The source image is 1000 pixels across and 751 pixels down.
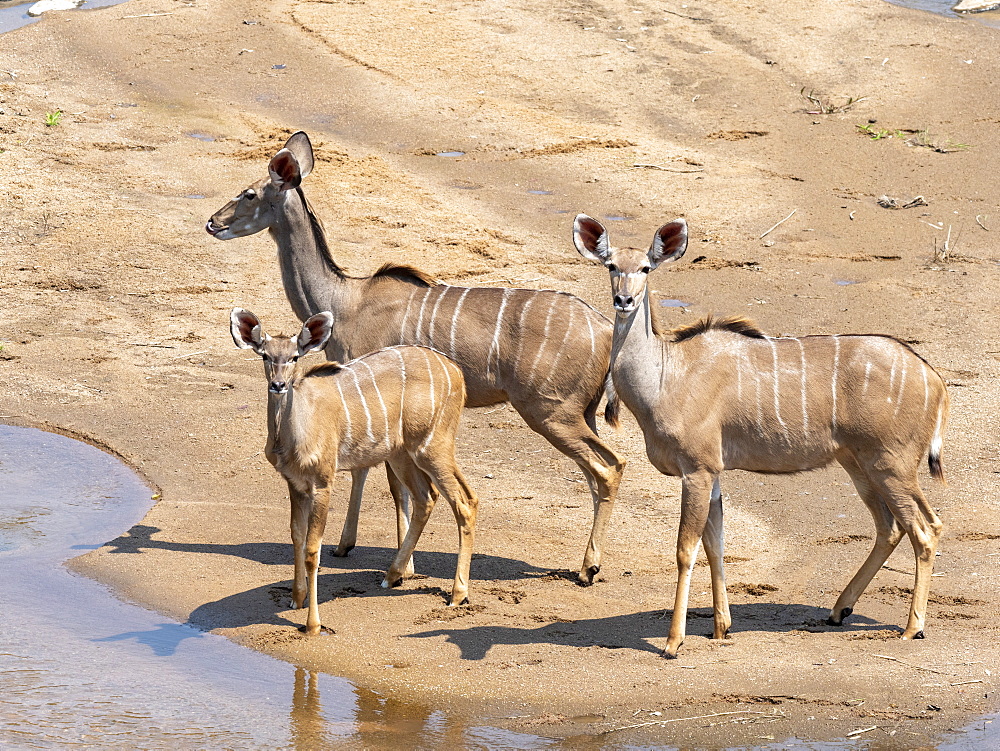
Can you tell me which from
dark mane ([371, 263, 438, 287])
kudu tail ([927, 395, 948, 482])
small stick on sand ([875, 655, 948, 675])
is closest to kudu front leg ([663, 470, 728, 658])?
small stick on sand ([875, 655, 948, 675])

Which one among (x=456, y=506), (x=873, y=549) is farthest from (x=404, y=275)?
(x=873, y=549)

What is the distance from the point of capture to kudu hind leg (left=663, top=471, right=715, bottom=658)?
22.5 feet

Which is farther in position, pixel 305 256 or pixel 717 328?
pixel 305 256

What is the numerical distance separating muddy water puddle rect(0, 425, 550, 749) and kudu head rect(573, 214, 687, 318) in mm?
2100

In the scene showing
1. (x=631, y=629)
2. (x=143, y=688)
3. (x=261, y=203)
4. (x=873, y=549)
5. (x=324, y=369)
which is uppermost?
(x=261, y=203)

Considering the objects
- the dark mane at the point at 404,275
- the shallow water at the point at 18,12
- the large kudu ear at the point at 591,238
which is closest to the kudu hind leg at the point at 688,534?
the large kudu ear at the point at 591,238

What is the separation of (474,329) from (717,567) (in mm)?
2146

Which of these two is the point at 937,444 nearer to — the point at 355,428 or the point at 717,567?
the point at 717,567

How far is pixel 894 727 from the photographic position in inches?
247

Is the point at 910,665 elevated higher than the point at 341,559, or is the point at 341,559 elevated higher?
the point at 910,665

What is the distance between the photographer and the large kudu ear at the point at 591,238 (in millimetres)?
6859

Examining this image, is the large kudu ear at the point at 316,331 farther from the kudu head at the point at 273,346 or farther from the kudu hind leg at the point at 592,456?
the kudu hind leg at the point at 592,456

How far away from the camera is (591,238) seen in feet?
22.8

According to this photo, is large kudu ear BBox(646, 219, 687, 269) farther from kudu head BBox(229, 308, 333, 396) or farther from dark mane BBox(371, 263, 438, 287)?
dark mane BBox(371, 263, 438, 287)
